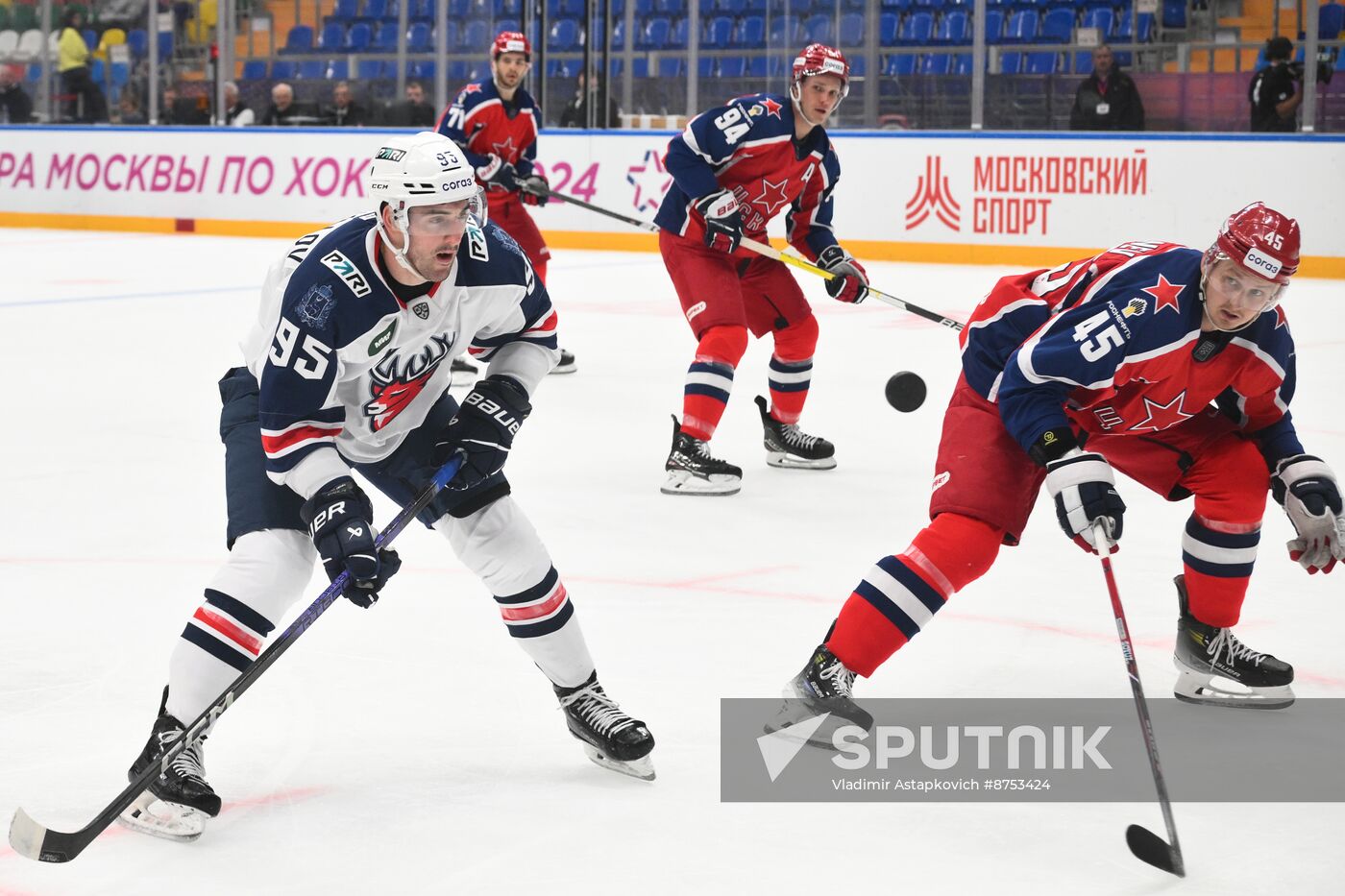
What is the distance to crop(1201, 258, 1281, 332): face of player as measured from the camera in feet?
8.09

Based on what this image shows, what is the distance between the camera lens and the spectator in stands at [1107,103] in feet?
34.4

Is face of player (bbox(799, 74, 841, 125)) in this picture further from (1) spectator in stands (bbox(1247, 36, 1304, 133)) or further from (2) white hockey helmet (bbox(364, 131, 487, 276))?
(1) spectator in stands (bbox(1247, 36, 1304, 133))

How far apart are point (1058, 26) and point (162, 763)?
992cm

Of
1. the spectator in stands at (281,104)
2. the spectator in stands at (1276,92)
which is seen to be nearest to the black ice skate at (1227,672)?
the spectator in stands at (1276,92)

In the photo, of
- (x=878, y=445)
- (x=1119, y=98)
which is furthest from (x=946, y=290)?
(x=878, y=445)

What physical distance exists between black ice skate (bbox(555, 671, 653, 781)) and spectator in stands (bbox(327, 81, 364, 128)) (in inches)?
441

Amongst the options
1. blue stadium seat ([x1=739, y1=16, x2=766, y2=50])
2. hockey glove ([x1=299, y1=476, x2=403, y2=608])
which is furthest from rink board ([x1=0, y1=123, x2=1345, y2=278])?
hockey glove ([x1=299, y1=476, x2=403, y2=608])

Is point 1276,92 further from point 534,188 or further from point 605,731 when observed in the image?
point 605,731

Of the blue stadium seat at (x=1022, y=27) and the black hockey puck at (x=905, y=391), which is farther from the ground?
the blue stadium seat at (x=1022, y=27)

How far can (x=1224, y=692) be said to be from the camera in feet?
9.46

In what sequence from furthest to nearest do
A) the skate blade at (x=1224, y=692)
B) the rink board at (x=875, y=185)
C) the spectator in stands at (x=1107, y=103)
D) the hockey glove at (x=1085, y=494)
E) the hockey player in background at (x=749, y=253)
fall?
the spectator in stands at (x=1107, y=103) → the rink board at (x=875, y=185) → the hockey player in background at (x=749, y=253) → the skate blade at (x=1224, y=692) → the hockey glove at (x=1085, y=494)

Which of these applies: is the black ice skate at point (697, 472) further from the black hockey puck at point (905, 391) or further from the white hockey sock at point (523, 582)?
the white hockey sock at point (523, 582)

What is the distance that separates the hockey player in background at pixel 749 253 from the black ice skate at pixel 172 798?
2461 mm

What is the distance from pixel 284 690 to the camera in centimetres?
288
